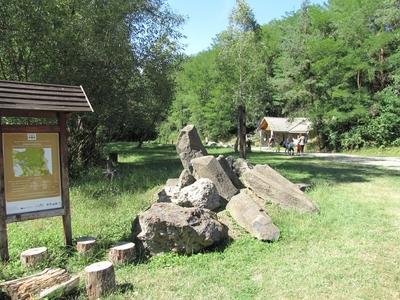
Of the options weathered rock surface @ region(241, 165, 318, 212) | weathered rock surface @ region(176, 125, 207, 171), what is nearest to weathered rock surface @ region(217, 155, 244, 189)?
weathered rock surface @ region(241, 165, 318, 212)

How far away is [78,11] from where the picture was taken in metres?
14.4

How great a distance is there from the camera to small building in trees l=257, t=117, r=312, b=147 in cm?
4294

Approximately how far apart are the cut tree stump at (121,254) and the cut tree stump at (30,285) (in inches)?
47.2

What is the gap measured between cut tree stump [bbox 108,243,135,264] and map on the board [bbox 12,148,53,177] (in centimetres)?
171

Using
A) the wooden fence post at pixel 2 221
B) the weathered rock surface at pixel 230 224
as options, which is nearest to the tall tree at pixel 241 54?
the weathered rock surface at pixel 230 224

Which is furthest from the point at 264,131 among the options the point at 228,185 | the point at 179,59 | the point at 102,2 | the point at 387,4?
the point at 228,185

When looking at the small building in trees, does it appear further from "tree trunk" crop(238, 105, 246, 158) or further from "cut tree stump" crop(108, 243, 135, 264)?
"cut tree stump" crop(108, 243, 135, 264)

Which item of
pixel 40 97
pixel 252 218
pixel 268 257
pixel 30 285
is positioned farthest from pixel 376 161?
pixel 30 285

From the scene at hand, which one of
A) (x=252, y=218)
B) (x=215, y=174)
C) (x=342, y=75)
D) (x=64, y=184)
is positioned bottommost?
(x=252, y=218)

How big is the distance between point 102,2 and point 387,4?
27.8 metres

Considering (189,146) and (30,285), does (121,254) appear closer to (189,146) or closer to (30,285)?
(30,285)

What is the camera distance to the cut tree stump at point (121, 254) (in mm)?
6012

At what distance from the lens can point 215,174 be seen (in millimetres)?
9383

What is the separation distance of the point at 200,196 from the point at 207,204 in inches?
8.8
